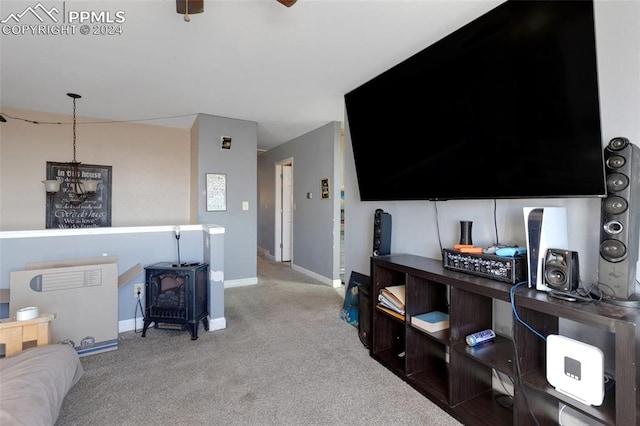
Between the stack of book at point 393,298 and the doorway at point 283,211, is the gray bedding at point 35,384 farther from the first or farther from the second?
the doorway at point 283,211

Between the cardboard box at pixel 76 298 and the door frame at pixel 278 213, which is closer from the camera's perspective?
the cardboard box at pixel 76 298

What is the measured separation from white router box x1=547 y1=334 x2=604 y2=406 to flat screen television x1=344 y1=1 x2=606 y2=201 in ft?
2.23

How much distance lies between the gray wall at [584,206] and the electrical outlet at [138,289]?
7.95 feet

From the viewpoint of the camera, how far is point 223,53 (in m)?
2.34

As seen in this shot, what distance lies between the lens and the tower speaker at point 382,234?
8.29 feet

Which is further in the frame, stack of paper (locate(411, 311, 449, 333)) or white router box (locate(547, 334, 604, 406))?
stack of paper (locate(411, 311, 449, 333))

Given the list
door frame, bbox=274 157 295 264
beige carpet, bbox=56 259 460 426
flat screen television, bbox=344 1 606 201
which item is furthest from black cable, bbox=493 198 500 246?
door frame, bbox=274 157 295 264

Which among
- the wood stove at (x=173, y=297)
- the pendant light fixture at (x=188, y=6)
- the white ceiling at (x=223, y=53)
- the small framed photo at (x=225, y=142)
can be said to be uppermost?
the white ceiling at (x=223, y=53)

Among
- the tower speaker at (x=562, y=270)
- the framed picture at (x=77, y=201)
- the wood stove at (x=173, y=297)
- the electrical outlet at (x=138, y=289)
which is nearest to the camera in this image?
the tower speaker at (x=562, y=270)

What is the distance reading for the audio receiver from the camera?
1520mm

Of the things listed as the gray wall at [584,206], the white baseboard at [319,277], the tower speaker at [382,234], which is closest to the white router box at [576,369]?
the gray wall at [584,206]

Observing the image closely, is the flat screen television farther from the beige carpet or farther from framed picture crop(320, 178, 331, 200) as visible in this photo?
framed picture crop(320, 178, 331, 200)

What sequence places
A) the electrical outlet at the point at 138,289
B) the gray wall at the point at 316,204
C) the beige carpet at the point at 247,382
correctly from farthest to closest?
1. the gray wall at the point at 316,204
2. the electrical outlet at the point at 138,289
3. the beige carpet at the point at 247,382

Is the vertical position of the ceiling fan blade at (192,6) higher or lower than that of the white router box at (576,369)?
higher
